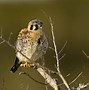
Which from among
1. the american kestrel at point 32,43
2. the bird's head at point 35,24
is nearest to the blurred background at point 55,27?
the american kestrel at point 32,43

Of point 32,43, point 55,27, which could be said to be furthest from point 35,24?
point 55,27

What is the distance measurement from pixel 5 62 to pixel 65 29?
3.62m

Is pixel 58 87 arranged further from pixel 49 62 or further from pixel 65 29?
pixel 65 29

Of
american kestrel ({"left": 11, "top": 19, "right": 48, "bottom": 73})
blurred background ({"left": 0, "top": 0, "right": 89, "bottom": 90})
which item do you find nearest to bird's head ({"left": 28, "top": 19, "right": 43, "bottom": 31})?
american kestrel ({"left": 11, "top": 19, "right": 48, "bottom": 73})

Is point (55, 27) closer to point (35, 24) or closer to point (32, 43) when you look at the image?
point (32, 43)

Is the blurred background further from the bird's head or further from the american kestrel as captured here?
the bird's head

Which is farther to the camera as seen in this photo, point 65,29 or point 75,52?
point 65,29

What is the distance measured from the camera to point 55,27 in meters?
17.3

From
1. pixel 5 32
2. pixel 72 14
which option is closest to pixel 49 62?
pixel 5 32

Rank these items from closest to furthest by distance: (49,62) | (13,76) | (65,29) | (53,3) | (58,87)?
(58,87), (13,76), (49,62), (65,29), (53,3)

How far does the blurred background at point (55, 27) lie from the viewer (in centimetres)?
1332

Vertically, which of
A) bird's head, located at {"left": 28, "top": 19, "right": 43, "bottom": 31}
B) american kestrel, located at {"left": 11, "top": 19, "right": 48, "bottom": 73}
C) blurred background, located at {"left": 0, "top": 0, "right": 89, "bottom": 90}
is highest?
bird's head, located at {"left": 28, "top": 19, "right": 43, "bottom": 31}

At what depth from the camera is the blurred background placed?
43.7 ft

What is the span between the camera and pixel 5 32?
16.7 meters
